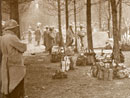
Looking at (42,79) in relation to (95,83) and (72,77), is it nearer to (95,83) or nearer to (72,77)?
(72,77)

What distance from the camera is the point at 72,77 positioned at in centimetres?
1215

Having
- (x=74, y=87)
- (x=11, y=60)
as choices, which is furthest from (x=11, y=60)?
(x=74, y=87)

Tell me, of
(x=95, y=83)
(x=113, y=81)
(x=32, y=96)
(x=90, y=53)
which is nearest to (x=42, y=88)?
(x=32, y=96)

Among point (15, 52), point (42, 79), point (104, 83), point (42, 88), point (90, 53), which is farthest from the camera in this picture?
point (90, 53)

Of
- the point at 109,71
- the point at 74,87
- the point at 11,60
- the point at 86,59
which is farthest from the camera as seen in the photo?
the point at 86,59

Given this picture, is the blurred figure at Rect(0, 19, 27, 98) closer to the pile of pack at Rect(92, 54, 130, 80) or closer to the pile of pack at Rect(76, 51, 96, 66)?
the pile of pack at Rect(92, 54, 130, 80)

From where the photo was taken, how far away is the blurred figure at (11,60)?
6980mm

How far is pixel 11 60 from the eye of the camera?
23.2ft

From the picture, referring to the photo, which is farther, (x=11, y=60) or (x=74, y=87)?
(x=74, y=87)

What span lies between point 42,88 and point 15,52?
324cm

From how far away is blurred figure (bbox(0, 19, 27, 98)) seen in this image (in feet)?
22.9

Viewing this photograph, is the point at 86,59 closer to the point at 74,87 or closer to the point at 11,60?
the point at 74,87

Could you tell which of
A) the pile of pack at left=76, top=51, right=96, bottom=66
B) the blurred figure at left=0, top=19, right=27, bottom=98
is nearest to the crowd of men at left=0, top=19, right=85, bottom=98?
the blurred figure at left=0, top=19, right=27, bottom=98

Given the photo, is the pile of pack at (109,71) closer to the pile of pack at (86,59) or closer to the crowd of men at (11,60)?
the pile of pack at (86,59)
